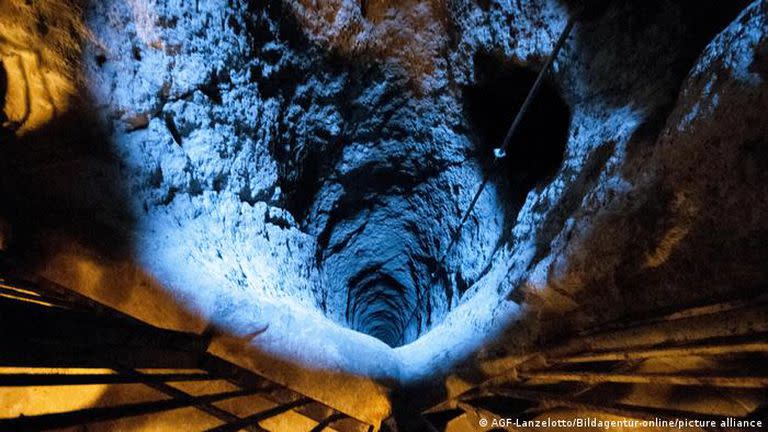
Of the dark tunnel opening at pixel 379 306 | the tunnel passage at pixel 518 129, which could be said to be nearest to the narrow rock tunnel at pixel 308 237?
the tunnel passage at pixel 518 129

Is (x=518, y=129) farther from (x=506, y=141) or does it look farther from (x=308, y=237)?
(x=308, y=237)

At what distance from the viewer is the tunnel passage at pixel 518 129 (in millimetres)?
3539

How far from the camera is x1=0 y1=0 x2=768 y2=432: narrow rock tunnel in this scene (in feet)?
4.23

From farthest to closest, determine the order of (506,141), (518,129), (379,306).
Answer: (379,306) < (518,129) < (506,141)

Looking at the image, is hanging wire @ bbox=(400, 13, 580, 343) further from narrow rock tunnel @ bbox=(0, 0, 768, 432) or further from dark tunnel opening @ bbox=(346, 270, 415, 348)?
dark tunnel opening @ bbox=(346, 270, 415, 348)

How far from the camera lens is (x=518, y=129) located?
3871mm

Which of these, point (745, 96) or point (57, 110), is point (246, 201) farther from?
point (745, 96)

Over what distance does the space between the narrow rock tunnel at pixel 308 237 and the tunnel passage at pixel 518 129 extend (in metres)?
0.03

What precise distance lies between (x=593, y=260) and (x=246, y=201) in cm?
255

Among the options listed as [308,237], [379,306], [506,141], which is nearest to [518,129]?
[506,141]

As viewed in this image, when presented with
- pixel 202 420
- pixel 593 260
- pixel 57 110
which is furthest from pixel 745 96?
pixel 57 110

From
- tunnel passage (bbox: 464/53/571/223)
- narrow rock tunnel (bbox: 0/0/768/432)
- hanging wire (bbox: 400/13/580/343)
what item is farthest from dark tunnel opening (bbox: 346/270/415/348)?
tunnel passage (bbox: 464/53/571/223)

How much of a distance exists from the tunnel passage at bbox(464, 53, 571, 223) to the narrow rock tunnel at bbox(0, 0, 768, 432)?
1.2 inches

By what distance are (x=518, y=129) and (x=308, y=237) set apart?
261 centimetres
